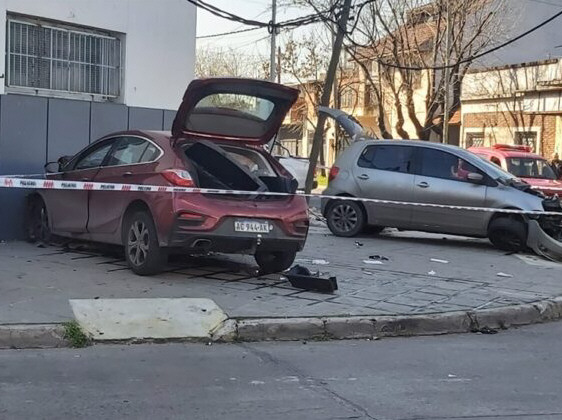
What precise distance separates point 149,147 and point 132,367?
3.42 m

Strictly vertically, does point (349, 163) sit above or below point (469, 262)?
above

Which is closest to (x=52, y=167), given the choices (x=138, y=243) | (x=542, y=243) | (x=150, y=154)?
(x=150, y=154)

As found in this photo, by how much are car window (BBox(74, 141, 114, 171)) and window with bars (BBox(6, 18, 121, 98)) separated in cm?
194

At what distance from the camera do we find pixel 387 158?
12.5m

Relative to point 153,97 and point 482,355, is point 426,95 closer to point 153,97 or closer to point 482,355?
point 153,97

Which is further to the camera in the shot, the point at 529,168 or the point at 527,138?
the point at 527,138

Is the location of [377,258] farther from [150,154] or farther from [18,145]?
[18,145]

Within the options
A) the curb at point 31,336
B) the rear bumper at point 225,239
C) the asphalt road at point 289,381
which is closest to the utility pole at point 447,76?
the rear bumper at point 225,239

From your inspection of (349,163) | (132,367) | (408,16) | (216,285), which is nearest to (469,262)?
(349,163)

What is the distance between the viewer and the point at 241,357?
5.68 metres

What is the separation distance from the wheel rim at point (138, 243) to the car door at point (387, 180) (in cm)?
534

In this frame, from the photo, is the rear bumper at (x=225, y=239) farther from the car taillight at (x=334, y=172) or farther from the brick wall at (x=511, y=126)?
the brick wall at (x=511, y=126)

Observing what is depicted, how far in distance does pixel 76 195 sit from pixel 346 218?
5171mm

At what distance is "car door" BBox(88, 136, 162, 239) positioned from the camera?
804cm
